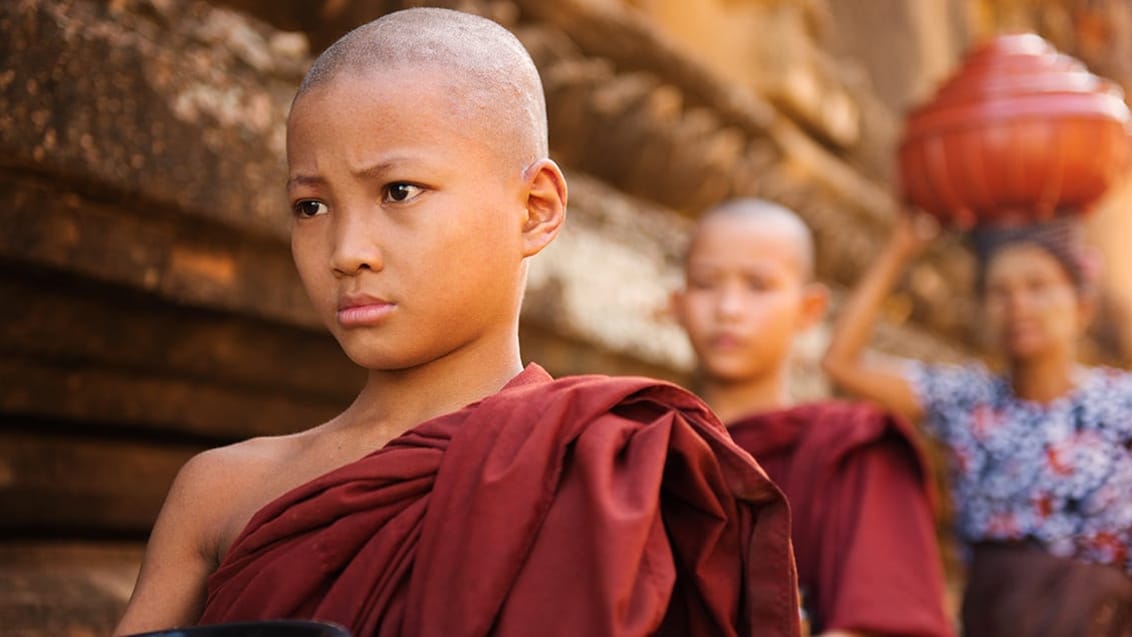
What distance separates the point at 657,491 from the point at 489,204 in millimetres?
308

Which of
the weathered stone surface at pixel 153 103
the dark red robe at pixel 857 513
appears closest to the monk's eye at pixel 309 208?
the weathered stone surface at pixel 153 103

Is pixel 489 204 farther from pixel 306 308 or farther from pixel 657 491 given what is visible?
pixel 306 308

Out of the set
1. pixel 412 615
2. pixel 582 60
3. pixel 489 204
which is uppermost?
pixel 582 60

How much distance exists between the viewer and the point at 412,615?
94 cm

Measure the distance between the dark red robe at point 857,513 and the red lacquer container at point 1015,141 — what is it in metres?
0.88

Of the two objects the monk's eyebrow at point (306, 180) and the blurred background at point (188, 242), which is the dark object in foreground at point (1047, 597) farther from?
the monk's eyebrow at point (306, 180)

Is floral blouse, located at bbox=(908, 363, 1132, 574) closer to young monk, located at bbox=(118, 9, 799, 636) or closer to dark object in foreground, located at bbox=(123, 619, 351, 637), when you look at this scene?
young monk, located at bbox=(118, 9, 799, 636)

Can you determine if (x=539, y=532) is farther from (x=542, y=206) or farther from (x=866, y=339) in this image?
(x=866, y=339)

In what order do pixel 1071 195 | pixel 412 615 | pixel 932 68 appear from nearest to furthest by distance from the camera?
1. pixel 412 615
2. pixel 1071 195
3. pixel 932 68

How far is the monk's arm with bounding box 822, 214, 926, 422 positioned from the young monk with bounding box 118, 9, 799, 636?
174cm

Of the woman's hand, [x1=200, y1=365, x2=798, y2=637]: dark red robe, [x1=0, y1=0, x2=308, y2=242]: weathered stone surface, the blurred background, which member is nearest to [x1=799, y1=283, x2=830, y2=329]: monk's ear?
the blurred background

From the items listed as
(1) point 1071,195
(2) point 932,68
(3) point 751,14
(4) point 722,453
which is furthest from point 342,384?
(2) point 932,68

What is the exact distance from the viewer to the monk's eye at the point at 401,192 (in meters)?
1.08

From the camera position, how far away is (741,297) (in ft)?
7.08
